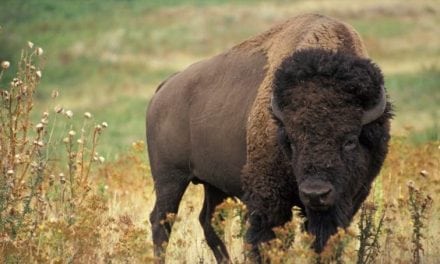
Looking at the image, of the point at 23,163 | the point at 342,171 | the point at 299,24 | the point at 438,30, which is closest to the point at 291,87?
the point at 342,171

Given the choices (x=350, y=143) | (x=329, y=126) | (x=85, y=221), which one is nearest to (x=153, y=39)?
(x=350, y=143)

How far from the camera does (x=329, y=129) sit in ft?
22.1

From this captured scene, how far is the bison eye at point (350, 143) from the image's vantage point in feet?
22.5

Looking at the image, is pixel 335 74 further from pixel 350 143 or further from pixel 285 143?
pixel 285 143

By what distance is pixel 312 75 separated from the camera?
7047mm

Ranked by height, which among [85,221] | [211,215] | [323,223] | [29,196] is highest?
[85,221]

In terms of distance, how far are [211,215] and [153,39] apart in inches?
1720

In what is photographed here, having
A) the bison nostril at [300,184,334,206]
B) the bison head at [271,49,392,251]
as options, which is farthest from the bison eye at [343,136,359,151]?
the bison nostril at [300,184,334,206]

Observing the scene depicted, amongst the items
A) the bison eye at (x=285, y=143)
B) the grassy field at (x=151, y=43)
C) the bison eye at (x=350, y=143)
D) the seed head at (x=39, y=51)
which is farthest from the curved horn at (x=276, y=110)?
the grassy field at (x=151, y=43)

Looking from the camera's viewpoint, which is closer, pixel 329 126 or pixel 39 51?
pixel 329 126

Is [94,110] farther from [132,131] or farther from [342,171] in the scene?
[342,171]

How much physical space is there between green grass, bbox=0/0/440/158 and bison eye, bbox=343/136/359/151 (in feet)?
89.3

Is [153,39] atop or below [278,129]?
below

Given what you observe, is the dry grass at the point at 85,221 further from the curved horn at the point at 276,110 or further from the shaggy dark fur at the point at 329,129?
the curved horn at the point at 276,110
